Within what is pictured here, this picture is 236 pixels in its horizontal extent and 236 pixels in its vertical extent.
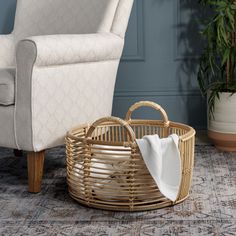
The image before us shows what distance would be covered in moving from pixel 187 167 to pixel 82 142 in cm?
41

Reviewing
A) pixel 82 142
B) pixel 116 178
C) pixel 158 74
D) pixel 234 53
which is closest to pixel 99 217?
pixel 116 178

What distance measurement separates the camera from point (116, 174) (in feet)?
6.71

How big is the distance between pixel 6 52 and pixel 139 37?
0.81 m

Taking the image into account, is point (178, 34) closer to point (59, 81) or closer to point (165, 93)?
point (165, 93)

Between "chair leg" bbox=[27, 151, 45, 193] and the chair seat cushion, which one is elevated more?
the chair seat cushion

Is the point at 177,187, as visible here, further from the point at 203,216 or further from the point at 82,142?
the point at 82,142

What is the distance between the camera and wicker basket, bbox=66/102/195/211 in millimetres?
2025

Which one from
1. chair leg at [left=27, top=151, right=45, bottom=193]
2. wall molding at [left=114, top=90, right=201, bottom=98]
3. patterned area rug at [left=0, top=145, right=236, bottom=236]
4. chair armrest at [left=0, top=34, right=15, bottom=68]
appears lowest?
patterned area rug at [left=0, top=145, right=236, bottom=236]

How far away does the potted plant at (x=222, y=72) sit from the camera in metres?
2.84

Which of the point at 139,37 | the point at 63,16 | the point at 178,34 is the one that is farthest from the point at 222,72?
the point at 63,16

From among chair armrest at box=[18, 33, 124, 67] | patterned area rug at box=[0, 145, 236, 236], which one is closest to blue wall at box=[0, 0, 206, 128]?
chair armrest at box=[18, 33, 124, 67]

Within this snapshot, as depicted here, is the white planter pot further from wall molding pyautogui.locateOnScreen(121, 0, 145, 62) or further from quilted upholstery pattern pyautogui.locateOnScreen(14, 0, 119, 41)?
quilted upholstery pattern pyautogui.locateOnScreen(14, 0, 119, 41)

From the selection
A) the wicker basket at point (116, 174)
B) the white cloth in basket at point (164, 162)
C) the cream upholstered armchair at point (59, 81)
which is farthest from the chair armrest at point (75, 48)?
the white cloth in basket at point (164, 162)

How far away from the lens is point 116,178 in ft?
6.76
